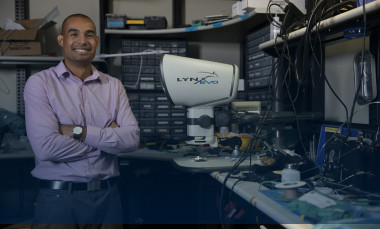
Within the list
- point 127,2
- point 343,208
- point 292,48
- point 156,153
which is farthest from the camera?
point 127,2

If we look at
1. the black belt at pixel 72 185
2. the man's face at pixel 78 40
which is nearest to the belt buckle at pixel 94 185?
the black belt at pixel 72 185

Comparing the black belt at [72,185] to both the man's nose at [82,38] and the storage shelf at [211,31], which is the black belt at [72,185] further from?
the storage shelf at [211,31]

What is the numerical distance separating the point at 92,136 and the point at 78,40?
47 cm

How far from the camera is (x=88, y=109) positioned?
154 cm

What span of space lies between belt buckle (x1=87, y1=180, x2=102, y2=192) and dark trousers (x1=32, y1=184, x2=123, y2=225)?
1 centimetres

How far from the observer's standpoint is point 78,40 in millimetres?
1593

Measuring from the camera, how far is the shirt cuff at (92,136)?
1.43 meters

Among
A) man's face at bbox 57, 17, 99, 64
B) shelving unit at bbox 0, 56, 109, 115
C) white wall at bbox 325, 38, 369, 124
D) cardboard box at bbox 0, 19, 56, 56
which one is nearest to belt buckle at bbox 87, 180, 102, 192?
man's face at bbox 57, 17, 99, 64

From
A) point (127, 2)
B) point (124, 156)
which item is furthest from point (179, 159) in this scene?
point (127, 2)

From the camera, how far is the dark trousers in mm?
1375

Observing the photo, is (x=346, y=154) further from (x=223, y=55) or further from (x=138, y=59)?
(x=223, y=55)

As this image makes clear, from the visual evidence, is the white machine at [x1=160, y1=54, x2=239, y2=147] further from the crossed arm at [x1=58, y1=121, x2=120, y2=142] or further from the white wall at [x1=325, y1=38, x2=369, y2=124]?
the white wall at [x1=325, y1=38, x2=369, y2=124]

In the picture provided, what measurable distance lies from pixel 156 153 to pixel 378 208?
122 cm

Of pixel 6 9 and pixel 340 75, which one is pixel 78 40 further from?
pixel 6 9
